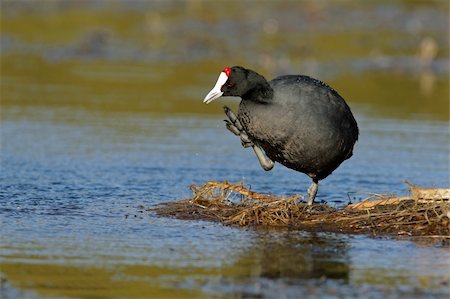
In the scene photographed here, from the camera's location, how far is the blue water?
683 cm

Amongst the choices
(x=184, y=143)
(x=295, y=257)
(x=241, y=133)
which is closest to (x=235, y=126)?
(x=241, y=133)

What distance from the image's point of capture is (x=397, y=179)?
10.8m

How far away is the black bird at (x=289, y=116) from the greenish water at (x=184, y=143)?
28.7 inches

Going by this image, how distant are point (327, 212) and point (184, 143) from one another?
3.84 metres

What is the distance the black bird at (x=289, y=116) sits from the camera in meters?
8.33

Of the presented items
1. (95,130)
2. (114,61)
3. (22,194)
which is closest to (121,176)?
(22,194)

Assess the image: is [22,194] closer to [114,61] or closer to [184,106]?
[184,106]

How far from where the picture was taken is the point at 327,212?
8.63 meters

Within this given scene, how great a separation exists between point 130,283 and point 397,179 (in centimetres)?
501

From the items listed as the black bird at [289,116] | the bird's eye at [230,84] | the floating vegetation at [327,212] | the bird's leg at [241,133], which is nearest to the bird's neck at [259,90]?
the black bird at [289,116]

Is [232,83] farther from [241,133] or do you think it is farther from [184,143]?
[184,143]

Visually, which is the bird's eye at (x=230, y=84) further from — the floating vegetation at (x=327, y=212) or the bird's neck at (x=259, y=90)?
the floating vegetation at (x=327, y=212)

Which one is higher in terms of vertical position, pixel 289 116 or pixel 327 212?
pixel 289 116

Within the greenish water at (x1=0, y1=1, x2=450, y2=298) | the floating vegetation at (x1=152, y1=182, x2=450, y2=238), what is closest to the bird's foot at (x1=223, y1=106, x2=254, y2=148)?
the floating vegetation at (x1=152, y1=182, x2=450, y2=238)
